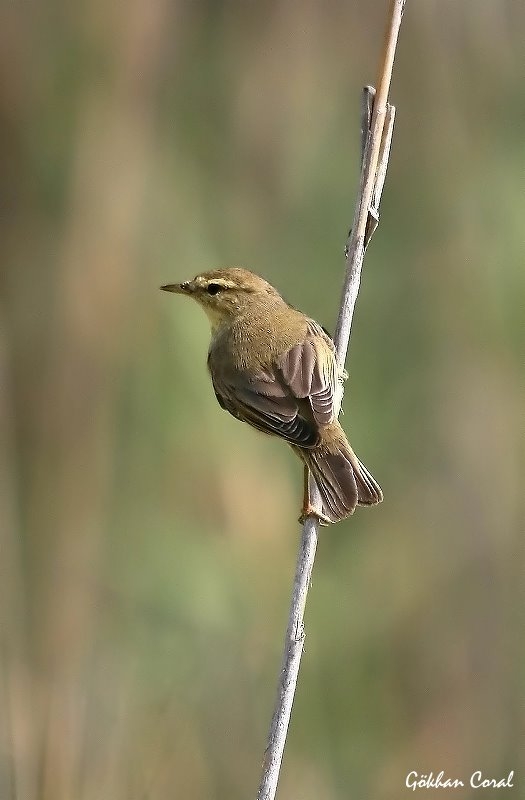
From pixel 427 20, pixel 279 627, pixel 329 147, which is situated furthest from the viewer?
pixel 329 147

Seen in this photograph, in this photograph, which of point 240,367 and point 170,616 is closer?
point 240,367

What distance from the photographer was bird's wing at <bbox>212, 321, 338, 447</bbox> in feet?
13.1

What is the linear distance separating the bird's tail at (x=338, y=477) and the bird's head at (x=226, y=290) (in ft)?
2.66

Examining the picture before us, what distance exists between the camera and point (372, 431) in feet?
16.3

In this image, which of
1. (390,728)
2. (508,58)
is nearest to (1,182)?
(508,58)

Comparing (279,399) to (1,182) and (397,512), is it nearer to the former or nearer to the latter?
(397,512)

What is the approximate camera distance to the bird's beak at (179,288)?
15.5 ft

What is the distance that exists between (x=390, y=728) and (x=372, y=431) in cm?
119

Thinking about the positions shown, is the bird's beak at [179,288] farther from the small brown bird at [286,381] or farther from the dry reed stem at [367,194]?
the dry reed stem at [367,194]

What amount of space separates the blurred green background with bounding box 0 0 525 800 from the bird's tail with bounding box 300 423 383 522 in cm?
82

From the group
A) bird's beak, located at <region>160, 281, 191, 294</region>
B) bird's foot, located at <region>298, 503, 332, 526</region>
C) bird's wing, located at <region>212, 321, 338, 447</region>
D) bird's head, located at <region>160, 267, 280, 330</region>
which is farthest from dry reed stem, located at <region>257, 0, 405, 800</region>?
bird's beak, located at <region>160, 281, 191, 294</region>

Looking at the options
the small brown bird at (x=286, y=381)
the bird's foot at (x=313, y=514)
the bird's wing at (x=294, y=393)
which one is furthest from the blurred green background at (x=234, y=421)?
the bird's foot at (x=313, y=514)

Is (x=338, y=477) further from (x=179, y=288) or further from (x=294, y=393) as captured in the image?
(x=179, y=288)

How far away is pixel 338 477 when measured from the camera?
3.97m
